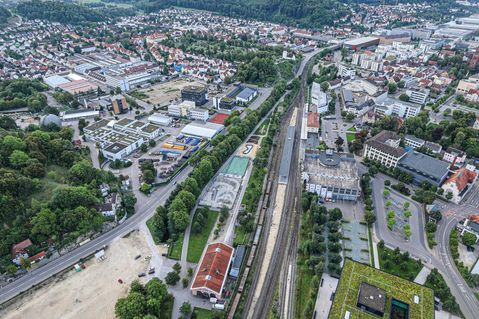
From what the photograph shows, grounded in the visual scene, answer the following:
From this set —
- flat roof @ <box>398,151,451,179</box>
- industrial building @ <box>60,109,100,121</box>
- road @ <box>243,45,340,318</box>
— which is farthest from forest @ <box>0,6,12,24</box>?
flat roof @ <box>398,151,451,179</box>

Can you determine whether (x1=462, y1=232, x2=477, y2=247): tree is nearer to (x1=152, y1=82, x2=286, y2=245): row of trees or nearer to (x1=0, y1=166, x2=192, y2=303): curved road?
(x1=152, y1=82, x2=286, y2=245): row of trees

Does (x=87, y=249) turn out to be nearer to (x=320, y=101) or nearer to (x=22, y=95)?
(x=320, y=101)

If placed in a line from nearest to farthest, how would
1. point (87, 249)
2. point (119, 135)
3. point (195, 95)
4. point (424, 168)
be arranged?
point (87, 249), point (424, 168), point (119, 135), point (195, 95)

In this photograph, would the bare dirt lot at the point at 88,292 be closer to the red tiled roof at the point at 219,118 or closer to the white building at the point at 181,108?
the red tiled roof at the point at 219,118

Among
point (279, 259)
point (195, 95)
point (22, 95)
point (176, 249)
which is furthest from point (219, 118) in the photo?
point (22, 95)

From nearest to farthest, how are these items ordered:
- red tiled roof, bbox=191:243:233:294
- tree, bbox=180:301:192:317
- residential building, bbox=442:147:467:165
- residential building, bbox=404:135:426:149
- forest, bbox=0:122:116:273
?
tree, bbox=180:301:192:317 → red tiled roof, bbox=191:243:233:294 → forest, bbox=0:122:116:273 → residential building, bbox=442:147:467:165 → residential building, bbox=404:135:426:149
